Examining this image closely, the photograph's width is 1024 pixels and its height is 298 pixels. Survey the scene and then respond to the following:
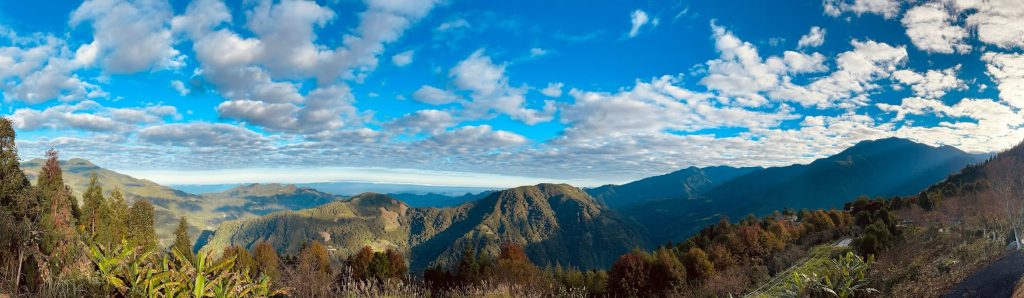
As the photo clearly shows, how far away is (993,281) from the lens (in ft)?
40.7

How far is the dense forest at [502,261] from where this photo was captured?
575 cm

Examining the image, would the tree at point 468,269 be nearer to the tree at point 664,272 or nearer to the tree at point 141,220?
the tree at point 664,272

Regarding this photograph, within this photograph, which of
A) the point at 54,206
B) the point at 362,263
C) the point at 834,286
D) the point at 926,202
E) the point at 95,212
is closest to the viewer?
the point at 834,286

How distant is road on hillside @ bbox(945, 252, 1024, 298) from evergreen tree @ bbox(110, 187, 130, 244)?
7885 centimetres

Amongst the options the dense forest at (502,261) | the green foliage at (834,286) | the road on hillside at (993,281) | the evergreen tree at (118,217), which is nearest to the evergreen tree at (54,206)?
the dense forest at (502,261)

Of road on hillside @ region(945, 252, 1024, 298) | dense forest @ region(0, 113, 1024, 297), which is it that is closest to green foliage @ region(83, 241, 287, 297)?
dense forest @ region(0, 113, 1024, 297)

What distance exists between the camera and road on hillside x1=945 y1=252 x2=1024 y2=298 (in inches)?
451

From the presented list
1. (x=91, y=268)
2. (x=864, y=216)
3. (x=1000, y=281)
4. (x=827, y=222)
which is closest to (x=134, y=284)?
(x=91, y=268)

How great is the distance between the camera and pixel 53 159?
46125 mm

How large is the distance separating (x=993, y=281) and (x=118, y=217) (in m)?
87.8

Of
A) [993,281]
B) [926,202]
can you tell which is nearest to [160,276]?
[993,281]

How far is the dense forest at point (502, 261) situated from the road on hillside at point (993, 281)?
77 centimetres

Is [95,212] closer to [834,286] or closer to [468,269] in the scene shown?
[468,269]

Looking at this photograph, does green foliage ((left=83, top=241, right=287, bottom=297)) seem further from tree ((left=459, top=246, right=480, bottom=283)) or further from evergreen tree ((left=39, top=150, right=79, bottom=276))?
tree ((left=459, top=246, right=480, bottom=283))
